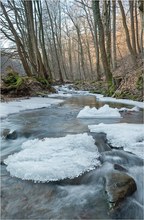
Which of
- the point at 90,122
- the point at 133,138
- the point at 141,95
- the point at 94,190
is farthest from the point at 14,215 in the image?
the point at 141,95

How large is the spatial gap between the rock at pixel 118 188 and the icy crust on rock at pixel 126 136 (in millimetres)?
925

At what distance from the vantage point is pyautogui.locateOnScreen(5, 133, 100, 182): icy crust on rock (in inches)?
133

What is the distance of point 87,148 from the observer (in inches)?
167

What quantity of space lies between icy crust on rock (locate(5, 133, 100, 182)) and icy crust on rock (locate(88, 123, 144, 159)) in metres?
0.51

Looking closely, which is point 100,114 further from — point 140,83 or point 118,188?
point 118,188

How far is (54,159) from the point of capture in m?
3.75

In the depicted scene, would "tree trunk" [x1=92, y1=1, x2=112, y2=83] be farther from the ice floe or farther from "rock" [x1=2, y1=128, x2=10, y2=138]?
"rock" [x1=2, y1=128, x2=10, y2=138]

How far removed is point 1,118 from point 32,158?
3.99m

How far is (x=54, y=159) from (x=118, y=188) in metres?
1.16

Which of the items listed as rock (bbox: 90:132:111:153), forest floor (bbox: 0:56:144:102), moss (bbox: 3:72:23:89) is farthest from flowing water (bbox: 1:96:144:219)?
moss (bbox: 3:72:23:89)

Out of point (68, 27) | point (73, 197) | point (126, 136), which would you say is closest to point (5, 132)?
point (126, 136)

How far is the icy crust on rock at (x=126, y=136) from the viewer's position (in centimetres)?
426

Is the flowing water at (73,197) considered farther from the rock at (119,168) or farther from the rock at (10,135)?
the rock at (10,135)

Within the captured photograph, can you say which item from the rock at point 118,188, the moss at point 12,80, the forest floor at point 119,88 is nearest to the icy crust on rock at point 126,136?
the rock at point 118,188
